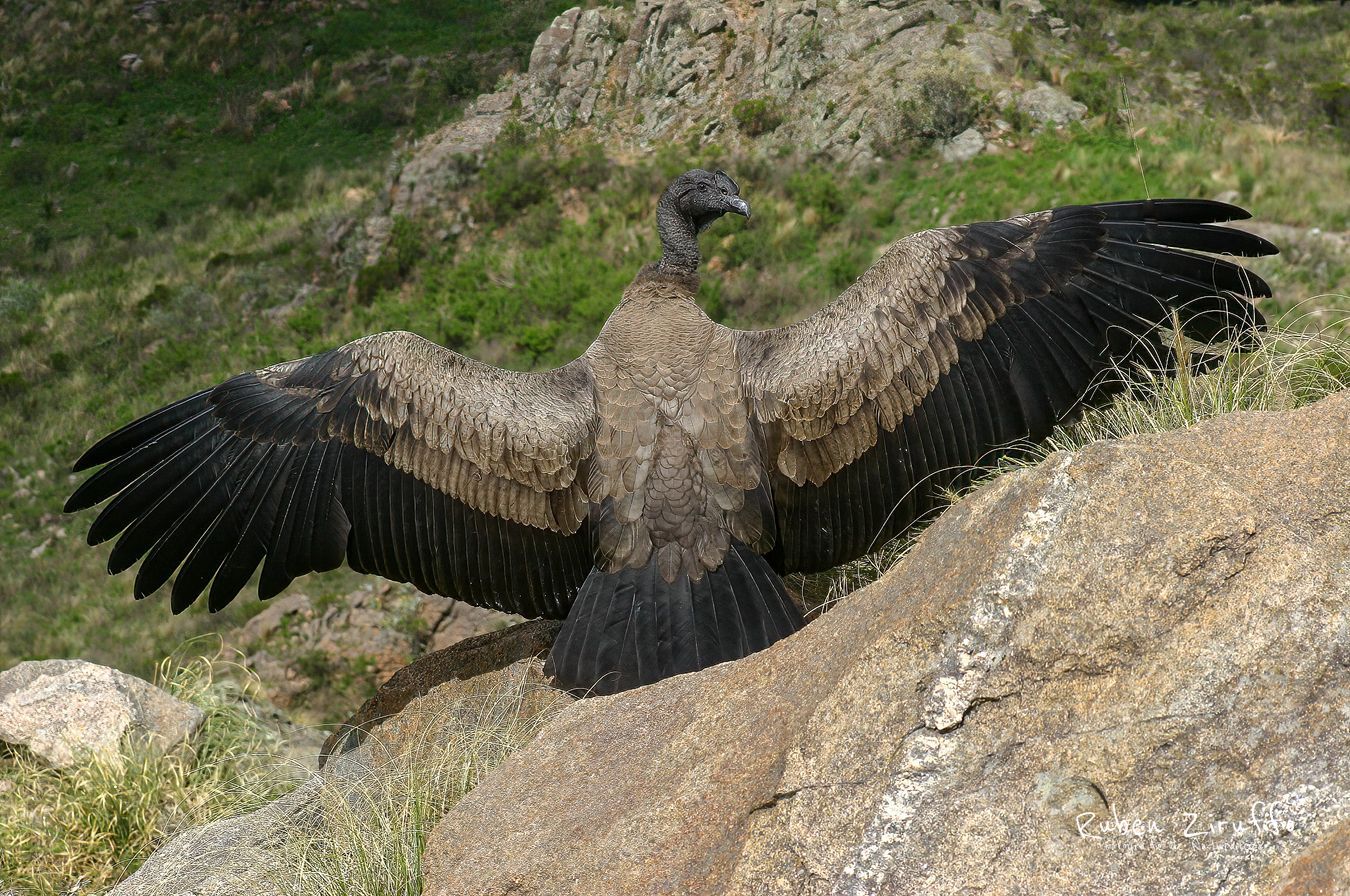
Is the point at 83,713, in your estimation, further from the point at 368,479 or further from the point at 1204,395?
the point at 1204,395

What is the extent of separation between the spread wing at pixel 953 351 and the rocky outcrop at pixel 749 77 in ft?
37.2

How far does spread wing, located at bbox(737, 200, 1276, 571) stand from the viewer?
5.25 meters

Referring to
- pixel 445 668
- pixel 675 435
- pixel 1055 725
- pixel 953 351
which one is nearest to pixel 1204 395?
pixel 953 351

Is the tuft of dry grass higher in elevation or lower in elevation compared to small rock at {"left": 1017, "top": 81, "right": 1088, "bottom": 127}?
higher

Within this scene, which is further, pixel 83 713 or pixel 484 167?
pixel 484 167

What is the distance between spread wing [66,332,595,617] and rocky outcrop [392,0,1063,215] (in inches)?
494

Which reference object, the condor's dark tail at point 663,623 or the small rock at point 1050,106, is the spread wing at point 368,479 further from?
the small rock at point 1050,106

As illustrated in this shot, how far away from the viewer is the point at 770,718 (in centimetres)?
332

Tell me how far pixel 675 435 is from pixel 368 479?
140 centimetres

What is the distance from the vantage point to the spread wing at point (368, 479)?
5.38 meters

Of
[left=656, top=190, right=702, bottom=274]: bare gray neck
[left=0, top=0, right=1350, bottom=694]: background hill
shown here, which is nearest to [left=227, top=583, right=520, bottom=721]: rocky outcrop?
[left=0, top=0, right=1350, bottom=694]: background hill

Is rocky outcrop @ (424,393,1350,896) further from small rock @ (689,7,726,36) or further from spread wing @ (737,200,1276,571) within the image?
small rock @ (689,7,726,36)

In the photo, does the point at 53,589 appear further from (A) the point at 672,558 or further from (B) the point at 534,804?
(B) the point at 534,804

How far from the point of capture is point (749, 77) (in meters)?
19.2
